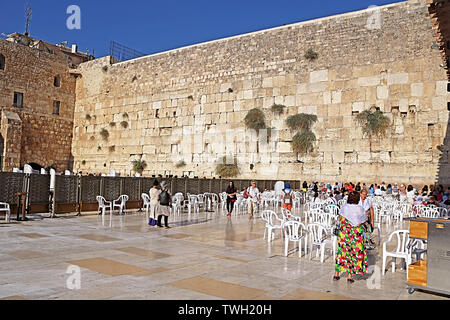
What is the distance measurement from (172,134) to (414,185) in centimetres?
1277

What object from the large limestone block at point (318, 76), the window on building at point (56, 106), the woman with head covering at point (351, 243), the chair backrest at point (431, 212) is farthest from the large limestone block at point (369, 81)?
the window on building at point (56, 106)

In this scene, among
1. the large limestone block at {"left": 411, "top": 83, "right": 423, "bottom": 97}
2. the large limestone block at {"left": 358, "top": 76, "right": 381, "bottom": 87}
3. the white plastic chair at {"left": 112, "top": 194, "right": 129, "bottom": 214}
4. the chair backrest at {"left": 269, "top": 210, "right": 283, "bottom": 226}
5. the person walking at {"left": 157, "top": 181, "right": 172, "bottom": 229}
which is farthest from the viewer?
the large limestone block at {"left": 358, "top": 76, "right": 381, "bottom": 87}

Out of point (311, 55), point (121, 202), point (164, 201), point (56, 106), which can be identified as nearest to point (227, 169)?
point (311, 55)

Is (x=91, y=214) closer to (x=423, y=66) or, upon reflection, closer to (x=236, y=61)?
(x=236, y=61)

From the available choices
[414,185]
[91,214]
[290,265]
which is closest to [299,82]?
[414,185]

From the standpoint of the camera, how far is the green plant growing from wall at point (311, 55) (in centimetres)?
1745

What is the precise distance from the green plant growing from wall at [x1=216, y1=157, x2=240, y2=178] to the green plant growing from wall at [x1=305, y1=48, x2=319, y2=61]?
19.9 feet

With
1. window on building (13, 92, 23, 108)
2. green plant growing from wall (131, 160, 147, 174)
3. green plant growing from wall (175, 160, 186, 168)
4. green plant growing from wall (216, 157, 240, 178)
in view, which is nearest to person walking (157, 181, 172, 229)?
green plant growing from wall (216, 157, 240, 178)

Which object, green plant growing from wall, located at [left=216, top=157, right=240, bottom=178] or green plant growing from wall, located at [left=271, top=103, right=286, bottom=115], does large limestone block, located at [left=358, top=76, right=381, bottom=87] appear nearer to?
green plant growing from wall, located at [left=271, top=103, right=286, bottom=115]

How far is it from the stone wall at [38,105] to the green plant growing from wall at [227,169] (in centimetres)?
1268

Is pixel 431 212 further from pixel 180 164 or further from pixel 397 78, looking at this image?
pixel 180 164

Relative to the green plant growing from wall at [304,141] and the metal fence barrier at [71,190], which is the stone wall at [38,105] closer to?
the metal fence barrier at [71,190]

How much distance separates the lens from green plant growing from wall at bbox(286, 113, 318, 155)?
1716 centimetres

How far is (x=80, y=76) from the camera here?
2669 cm
